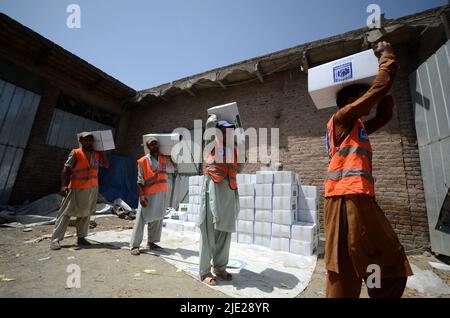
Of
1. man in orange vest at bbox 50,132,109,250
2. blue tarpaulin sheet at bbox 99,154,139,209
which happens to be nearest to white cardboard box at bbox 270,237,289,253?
man in orange vest at bbox 50,132,109,250

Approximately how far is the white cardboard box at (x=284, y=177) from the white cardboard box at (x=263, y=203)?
0.40 metres

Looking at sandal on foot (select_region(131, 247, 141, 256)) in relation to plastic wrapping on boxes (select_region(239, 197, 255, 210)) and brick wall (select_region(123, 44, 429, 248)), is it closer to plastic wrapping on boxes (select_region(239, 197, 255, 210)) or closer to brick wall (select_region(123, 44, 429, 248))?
plastic wrapping on boxes (select_region(239, 197, 255, 210))

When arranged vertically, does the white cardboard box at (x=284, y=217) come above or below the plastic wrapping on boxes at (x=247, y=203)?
below

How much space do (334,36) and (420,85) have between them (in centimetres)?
241

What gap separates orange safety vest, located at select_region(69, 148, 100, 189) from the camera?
388cm

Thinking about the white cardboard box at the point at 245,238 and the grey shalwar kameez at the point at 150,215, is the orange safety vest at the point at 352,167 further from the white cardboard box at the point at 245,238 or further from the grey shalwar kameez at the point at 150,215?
the white cardboard box at the point at 245,238

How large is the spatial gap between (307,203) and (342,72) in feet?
11.1

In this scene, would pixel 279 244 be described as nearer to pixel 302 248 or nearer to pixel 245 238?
pixel 302 248

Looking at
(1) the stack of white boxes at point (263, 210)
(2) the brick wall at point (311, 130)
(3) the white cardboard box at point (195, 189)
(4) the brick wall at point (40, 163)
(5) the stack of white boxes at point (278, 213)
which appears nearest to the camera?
(5) the stack of white boxes at point (278, 213)

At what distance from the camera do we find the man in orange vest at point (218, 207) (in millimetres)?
2580

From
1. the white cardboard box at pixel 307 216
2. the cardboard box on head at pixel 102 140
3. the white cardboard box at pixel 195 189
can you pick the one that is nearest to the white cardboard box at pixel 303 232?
the white cardboard box at pixel 307 216

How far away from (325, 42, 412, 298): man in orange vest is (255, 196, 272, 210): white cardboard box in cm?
302
